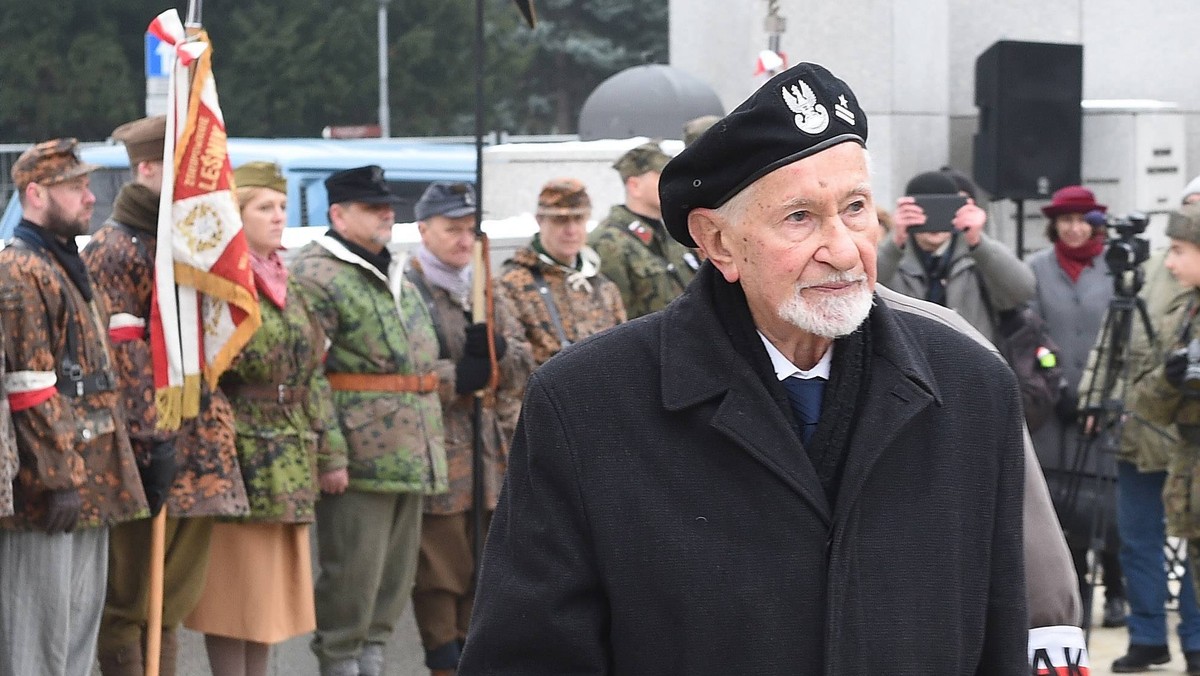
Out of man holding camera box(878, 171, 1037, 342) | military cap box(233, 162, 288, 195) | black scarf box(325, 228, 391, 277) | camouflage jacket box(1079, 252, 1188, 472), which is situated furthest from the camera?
man holding camera box(878, 171, 1037, 342)

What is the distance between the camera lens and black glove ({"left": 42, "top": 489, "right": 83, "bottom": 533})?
18.6ft

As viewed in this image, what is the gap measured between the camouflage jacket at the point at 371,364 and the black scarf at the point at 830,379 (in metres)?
4.41

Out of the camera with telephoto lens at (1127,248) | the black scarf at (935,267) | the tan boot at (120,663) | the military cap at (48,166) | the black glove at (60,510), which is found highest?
the military cap at (48,166)

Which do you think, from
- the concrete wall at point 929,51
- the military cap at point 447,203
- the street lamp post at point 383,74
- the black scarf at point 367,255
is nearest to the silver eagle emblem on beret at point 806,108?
the black scarf at point 367,255

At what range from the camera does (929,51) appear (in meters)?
15.3

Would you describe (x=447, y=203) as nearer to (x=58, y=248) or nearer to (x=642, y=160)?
(x=642, y=160)

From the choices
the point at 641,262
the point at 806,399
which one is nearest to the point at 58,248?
the point at 641,262

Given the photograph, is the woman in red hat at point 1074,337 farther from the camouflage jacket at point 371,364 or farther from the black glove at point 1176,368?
the camouflage jacket at point 371,364

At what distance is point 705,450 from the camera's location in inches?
107

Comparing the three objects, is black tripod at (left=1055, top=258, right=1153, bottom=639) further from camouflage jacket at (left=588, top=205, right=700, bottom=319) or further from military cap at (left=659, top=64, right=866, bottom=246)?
military cap at (left=659, top=64, right=866, bottom=246)

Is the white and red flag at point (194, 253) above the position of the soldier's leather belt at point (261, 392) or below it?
above

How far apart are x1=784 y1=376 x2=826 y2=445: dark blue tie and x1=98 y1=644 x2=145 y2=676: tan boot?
4.20m

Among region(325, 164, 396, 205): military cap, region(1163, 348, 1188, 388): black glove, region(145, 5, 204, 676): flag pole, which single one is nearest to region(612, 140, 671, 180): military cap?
region(325, 164, 396, 205): military cap

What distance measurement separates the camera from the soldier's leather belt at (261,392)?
6766mm
